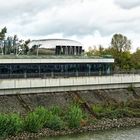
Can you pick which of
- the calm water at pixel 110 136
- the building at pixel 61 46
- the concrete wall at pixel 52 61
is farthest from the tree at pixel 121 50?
the calm water at pixel 110 136

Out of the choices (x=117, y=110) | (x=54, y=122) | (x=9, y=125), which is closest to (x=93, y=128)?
(x=54, y=122)

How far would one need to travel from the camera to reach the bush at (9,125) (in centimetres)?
5265

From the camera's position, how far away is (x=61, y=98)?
73.2m

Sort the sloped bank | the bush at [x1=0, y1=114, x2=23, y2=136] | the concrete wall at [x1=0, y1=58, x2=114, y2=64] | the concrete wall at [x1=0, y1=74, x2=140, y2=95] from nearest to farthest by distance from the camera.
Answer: the bush at [x1=0, y1=114, x2=23, y2=136], the sloped bank, the concrete wall at [x1=0, y1=74, x2=140, y2=95], the concrete wall at [x1=0, y1=58, x2=114, y2=64]

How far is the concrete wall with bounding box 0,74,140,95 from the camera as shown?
228 feet

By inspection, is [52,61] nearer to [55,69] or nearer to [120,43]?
[55,69]

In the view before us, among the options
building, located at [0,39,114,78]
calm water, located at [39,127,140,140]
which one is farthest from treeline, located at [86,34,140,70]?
calm water, located at [39,127,140,140]

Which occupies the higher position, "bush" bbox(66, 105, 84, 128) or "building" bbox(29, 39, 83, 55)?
"building" bbox(29, 39, 83, 55)

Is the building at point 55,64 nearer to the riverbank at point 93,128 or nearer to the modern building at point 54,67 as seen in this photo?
the modern building at point 54,67


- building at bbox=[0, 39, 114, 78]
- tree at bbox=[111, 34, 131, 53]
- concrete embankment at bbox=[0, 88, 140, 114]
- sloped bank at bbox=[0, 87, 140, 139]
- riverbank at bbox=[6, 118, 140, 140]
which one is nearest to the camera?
riverbank at bbox=[6, 118, 140, 140]

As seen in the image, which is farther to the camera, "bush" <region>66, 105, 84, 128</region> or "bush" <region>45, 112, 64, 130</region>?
"bush" <region>66, 105, 84, 128</region>

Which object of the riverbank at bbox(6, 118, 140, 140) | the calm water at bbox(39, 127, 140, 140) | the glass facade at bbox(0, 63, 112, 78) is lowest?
the calm water at bbox(39, 127, 140, 140)

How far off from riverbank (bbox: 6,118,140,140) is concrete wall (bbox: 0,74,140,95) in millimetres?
11530

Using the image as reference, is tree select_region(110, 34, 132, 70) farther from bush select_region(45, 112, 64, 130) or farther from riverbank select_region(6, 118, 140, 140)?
bush select_region(45, 112, 64, 130)
